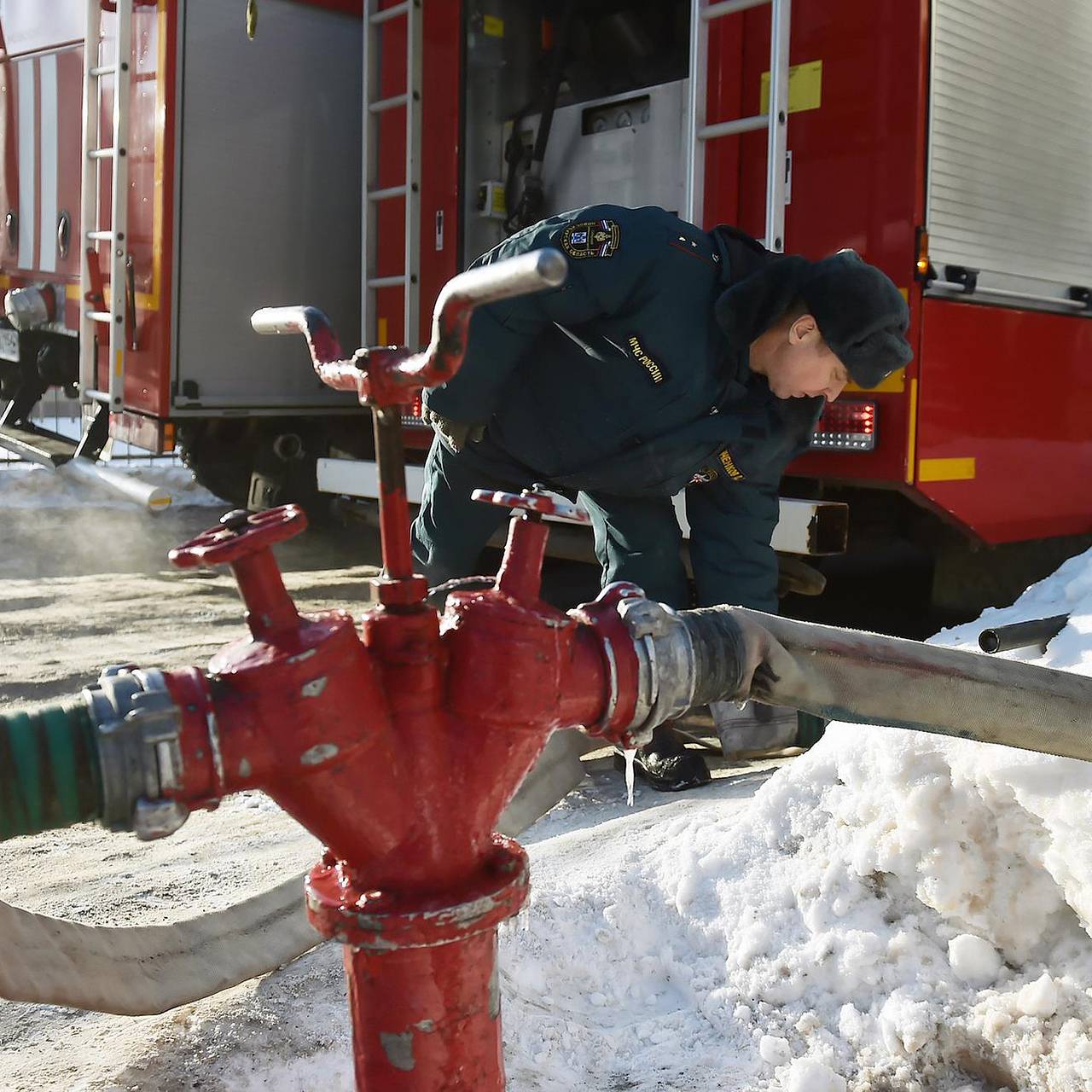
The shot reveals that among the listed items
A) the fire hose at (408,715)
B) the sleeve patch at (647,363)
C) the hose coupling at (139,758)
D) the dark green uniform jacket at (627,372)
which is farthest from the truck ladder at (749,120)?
the hose coupling at (139,758)

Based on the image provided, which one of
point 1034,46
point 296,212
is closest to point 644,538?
point 1034,46

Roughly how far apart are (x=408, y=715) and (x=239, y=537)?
0.75ft

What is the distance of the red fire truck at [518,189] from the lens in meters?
4.01

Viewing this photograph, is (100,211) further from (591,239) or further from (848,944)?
(848,944)

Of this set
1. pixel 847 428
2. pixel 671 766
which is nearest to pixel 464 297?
pixel 671 766

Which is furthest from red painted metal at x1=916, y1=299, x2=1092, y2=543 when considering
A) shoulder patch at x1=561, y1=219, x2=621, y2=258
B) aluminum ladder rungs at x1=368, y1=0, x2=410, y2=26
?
aluminum ladder rungs at x1=368, y1=0, x2=410, y2=26

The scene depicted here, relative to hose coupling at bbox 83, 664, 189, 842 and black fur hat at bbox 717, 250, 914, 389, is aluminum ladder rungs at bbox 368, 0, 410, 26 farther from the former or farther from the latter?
hose coupling at bbox 83, 664, 189, 842

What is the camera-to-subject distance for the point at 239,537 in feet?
3.40

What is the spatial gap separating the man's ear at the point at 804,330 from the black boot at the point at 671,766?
4.29 ft

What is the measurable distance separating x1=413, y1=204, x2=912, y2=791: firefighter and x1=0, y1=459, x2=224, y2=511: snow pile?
6.41 m

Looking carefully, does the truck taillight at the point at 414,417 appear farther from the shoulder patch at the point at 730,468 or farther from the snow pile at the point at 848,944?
the snow pile at the point at 848,944

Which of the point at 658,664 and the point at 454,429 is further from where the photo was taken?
the point at 454,429

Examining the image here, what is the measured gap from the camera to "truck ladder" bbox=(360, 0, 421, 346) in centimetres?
553

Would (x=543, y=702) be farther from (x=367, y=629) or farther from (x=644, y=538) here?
(x=644, y=538)
